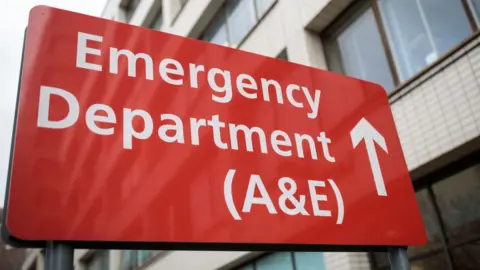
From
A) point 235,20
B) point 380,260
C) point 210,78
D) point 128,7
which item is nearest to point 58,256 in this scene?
point 210,78

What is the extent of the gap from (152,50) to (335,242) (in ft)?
3.77

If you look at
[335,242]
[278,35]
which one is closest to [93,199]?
[335,242]

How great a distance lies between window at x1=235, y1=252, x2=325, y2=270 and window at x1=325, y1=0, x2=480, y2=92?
285 centimetres

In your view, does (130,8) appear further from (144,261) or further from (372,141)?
(372,141)

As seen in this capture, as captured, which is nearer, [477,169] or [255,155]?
[255,155]

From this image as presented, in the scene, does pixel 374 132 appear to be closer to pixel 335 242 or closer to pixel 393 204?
pixel 393 204

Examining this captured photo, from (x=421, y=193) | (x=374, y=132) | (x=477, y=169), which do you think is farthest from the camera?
(x=421, y=193)

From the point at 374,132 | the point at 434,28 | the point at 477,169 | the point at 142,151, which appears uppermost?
the point at 434,28

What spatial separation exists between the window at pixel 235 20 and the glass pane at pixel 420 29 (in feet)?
10.8

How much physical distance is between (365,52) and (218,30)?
550 centimetres

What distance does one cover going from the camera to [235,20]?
11.5 meters

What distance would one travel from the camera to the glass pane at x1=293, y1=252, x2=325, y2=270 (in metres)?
7.57

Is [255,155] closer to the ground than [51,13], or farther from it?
closer to the ground

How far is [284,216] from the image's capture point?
1995 millimetres
